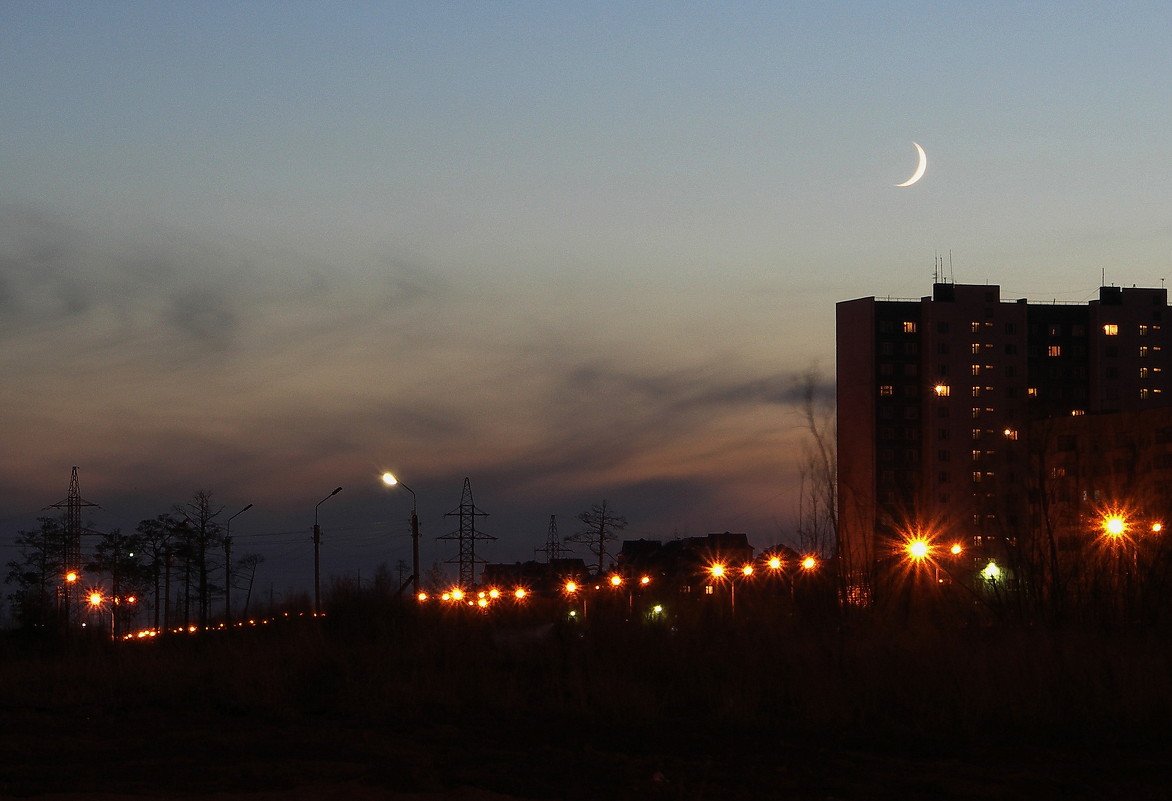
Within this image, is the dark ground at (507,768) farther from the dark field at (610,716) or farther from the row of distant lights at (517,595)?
the row of distant lights at (517,595)

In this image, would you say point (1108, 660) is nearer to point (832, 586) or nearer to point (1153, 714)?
point (1153, 714)

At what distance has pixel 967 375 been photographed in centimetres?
10469

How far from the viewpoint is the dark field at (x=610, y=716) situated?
12617 mm

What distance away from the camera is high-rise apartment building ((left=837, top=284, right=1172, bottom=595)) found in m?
104

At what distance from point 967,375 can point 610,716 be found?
9288cm

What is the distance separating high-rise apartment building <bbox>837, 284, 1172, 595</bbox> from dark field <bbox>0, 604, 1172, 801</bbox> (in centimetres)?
8112

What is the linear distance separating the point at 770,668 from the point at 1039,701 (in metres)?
4.56

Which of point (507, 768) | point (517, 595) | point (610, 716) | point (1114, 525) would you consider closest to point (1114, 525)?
point (1114, 525)

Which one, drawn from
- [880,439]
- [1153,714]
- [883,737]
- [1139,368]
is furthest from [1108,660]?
[1139,368]

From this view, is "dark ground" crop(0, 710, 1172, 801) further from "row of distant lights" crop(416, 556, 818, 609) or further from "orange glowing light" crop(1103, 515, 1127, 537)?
"row of distant lights" crop(416, 556, 818, 609)

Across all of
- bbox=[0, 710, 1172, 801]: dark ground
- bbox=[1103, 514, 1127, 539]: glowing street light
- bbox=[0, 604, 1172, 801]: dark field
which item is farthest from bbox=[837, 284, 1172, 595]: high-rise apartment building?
bbox=[0, 710, 1172, 801]: dark ground

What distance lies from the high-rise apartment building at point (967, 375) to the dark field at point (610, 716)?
3194 inches

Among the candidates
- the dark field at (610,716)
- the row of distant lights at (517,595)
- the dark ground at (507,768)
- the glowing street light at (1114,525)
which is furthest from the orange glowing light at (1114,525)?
the dark ground at (507,768)

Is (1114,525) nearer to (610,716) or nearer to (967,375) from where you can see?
A: (610,716)
